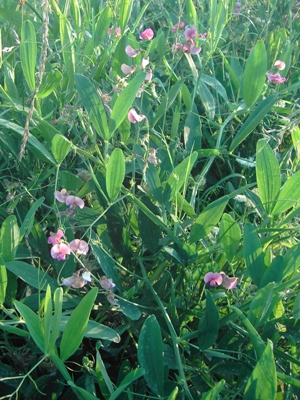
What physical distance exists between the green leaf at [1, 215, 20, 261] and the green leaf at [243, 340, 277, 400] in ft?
1.26

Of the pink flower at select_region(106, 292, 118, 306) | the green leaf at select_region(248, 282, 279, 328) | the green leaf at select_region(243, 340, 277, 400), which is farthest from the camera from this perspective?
the pink flower at select_region(106, 292, 118, 306)

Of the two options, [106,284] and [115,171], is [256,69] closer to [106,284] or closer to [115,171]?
[115,171]

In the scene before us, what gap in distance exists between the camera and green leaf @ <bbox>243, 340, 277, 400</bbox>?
0.58 metres

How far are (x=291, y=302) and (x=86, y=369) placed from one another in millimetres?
338

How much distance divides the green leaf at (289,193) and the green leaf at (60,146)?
0.34m

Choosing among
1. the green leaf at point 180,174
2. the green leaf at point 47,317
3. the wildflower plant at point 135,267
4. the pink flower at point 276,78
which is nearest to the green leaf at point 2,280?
the wildflower plant at point 135,267

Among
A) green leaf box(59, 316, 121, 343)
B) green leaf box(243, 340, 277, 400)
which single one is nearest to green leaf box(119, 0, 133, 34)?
green leaf box(59, 316, 121, 343)

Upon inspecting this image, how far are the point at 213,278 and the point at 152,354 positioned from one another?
16 centimetres

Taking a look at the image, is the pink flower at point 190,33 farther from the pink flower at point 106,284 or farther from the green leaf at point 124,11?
the pink flower at point 106,284

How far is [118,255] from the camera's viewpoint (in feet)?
2.91

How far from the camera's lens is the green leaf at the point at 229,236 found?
780 millimetres

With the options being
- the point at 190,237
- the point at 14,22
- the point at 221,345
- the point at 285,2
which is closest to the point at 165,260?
the point at 190,237

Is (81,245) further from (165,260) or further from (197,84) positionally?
(197,84)

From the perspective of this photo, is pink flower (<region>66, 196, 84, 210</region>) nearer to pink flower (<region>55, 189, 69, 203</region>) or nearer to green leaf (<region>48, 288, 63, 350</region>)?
pink flower (<region>55, 189, 69, 203</region>)
